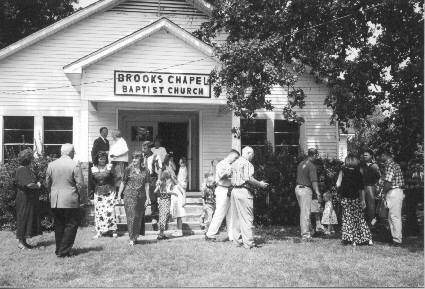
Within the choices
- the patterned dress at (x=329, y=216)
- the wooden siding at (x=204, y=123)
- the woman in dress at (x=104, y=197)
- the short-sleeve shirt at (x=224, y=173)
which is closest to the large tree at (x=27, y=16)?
the wooden siding at (x=204, y=123)

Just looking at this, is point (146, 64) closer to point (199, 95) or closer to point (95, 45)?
point (199, 95)

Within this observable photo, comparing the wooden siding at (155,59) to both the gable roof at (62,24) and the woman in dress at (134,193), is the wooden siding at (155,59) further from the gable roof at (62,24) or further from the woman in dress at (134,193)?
the woman in dress at (134,193)

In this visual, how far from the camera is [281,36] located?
12.1 m

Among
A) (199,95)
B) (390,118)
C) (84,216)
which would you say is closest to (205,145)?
(199,95)

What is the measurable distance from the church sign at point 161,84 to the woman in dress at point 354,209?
4.78m

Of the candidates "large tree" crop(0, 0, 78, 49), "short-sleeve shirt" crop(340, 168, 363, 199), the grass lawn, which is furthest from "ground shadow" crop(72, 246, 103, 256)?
"large tree" crop(0, 0, 78, 49)

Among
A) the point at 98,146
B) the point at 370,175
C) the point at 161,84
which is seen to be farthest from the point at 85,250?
the point at 370,175

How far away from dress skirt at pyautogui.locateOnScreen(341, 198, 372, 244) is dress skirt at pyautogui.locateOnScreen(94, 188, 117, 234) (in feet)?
15.8

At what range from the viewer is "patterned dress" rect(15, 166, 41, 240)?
935 cm

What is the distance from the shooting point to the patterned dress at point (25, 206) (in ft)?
30.7

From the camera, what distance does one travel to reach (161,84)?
43.8 ft

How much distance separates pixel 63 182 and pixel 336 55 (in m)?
8.09

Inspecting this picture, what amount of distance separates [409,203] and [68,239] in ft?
26.5

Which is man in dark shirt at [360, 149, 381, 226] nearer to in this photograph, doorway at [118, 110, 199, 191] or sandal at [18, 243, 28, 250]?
doorway at [118, 110, 199, 191]
